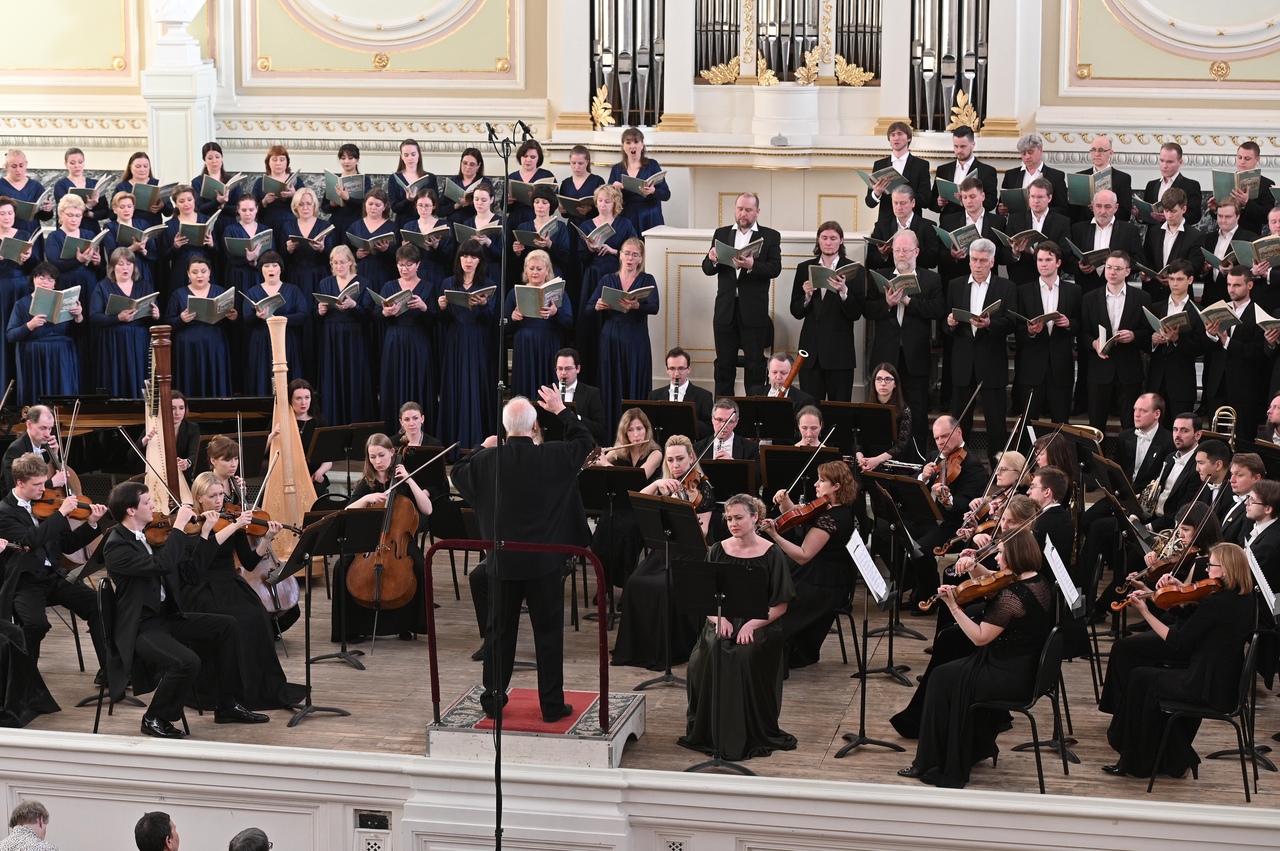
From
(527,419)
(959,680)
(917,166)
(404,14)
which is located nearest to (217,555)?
(527,419)

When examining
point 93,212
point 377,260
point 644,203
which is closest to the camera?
point 377,260

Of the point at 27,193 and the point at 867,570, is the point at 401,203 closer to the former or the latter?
the point at 27,193

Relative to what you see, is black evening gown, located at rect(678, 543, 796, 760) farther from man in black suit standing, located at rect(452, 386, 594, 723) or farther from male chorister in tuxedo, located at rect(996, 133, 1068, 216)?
male chorister in tuxedo, located at rect(996, 133, 1068, 216)

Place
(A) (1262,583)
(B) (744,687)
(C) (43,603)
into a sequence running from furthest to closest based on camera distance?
(C) (43,603) < (B) (744,687) < (A) (1262,583)

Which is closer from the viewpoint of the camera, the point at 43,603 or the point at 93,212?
the point at 43,603

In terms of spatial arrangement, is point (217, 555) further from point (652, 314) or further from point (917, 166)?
point (917, 166)

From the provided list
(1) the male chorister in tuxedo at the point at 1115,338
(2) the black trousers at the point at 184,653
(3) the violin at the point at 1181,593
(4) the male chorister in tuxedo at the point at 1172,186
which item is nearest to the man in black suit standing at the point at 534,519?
(2) the black trousers at the point at 184,653

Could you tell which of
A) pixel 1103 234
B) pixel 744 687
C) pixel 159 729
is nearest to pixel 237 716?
pixel 159 729

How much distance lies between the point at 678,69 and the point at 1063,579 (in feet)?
21.4

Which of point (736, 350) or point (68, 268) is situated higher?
point (68, 268)

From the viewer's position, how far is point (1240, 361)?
8.99 m

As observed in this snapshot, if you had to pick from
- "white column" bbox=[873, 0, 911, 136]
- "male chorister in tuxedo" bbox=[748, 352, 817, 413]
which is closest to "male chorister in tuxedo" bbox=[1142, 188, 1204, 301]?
"male chorister in tuxedo" bbox=[748, 352, 817, 413]

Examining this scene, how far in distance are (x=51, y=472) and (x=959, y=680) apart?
4.56 m

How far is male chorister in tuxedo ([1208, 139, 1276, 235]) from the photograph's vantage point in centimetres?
962
